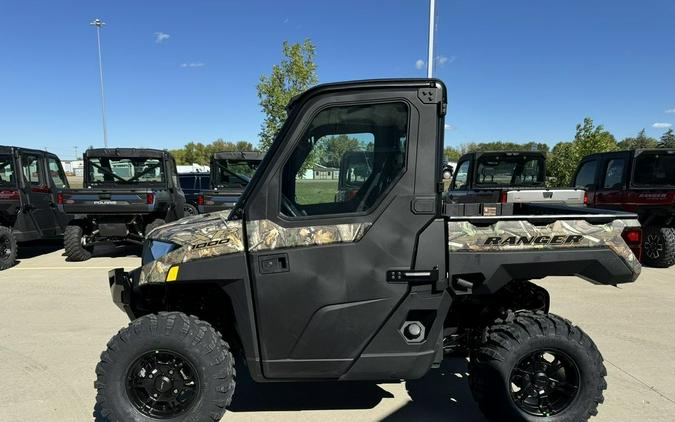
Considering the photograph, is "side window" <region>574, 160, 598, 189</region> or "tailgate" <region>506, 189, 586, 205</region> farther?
"side window" <region>574, 160, 598, 189</region>

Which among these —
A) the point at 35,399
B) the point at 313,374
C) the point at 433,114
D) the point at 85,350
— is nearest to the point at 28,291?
the point at 85,350

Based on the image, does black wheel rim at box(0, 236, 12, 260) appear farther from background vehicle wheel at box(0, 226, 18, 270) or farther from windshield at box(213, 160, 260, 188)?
windshield at box(213, 160, 260, 188)

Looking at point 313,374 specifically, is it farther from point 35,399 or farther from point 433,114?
point 35,399

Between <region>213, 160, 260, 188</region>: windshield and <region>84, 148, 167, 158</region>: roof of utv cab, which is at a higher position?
<region>84, 148, 167, 158</region>: roof of utv cab

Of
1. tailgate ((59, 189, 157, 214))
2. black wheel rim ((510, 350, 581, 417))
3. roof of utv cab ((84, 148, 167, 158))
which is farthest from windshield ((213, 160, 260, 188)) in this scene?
black wheel rim ((510, 350, 581, 417))

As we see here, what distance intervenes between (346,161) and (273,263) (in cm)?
79

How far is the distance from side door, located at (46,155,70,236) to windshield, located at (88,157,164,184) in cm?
75

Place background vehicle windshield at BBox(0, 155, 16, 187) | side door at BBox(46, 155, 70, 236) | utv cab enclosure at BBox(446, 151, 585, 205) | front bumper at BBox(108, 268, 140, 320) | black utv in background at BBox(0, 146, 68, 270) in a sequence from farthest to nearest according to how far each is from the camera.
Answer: utv cab enclosure at BBox(446, 151, 585, 205), side door at BBox(46, 155, 70, 236), background vehicle windshield at BBox(0, 155, 16, 187), black utv in background at BBox(0, 146, 68, 270), front bumper at BBox(108, 268, 140, 320)

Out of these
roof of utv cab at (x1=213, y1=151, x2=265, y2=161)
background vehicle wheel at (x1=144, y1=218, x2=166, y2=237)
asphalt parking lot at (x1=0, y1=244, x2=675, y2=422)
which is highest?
roof of utv cab at (x1=213, y1=151, x2=265, y2=161)

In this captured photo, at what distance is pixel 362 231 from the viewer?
8.47 feet

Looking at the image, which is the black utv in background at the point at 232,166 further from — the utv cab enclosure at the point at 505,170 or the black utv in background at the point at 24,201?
the utv cab enclosure at the point at 505,170

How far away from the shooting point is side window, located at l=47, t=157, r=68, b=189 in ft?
31.9

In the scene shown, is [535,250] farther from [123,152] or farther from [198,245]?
[123,152]

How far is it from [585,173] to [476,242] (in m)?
8.20
